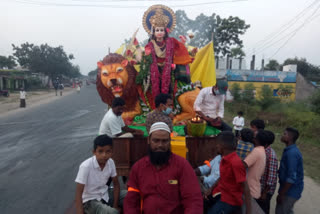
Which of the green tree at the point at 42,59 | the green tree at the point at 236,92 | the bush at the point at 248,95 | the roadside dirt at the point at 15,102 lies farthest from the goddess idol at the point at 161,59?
the green tree at the point at 42,59

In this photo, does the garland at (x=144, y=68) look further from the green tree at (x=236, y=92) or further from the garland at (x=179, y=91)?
the green tree at (x=236, y=92)

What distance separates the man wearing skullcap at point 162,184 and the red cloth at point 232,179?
48 cm

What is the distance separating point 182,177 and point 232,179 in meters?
0.67

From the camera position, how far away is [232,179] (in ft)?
7.69

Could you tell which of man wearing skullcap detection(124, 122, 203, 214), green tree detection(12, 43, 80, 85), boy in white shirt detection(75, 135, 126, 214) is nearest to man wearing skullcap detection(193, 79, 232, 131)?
boy in white shirt detection(75, 135, 126, 214)

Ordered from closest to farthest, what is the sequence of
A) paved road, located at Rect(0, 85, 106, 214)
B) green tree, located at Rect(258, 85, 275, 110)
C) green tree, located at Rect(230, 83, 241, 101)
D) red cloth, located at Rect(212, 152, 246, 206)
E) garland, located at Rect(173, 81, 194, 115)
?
red cloth, located at Rect(212, 152, 246, 206), paved road, located at Rect(0, 85, 106, 214), garland, located at Rect(173, 81, 194, 115), green tree, located at Rect(258, 85, 275, 110), green tree, located at Rect(230, 83, 241, 101)

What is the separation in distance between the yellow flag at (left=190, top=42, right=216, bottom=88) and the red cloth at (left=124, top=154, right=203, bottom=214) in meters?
4.05

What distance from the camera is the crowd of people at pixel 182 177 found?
1.99 m

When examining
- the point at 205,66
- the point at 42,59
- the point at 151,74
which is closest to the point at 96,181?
the point at 151,74

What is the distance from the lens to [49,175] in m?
5.04

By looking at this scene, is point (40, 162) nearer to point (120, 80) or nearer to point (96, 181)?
point (120, 80)

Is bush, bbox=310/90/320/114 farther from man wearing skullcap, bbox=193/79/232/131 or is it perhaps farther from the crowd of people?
the crowd of people

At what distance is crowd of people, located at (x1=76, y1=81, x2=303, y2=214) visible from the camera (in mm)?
1988

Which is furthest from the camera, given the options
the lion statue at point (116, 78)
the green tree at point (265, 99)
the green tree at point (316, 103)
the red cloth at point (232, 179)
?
the green tree at point (265, 99)
